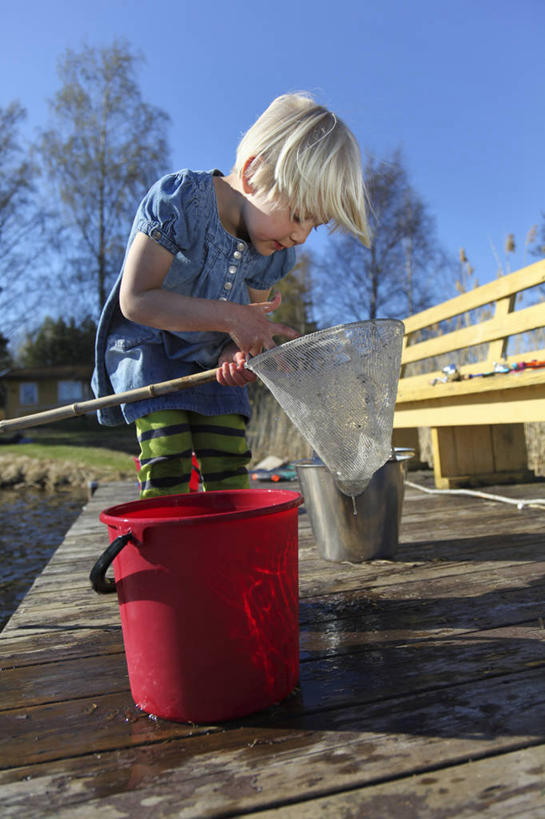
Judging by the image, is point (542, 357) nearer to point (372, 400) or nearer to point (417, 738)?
point (372, 400)

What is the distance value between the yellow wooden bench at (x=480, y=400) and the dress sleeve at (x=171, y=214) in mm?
1933

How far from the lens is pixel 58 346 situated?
27391 mm

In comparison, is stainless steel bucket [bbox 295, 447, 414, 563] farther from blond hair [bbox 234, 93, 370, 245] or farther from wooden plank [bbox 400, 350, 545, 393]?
wooden plank [bbox 400, 350, 545, 393]

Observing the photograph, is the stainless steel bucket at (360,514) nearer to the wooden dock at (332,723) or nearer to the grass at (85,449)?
the wooden dock at (332,723)

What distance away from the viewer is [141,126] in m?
20.0

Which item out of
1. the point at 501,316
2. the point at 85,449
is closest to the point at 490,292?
the point at 501,316

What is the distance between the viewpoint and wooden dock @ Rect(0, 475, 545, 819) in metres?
0.98

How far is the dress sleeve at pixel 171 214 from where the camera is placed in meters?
1.68

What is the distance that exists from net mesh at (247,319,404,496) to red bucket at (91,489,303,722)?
300 mm

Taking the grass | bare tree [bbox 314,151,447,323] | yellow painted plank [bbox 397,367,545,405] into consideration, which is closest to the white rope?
yellow painted plank [bbox 397,367,545,405]

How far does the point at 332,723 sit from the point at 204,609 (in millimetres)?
334

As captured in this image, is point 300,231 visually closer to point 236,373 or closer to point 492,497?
point 236,373

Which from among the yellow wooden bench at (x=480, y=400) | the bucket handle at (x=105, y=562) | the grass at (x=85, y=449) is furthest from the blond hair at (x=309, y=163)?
the grass at (x=85, y=449)

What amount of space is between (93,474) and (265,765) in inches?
361
